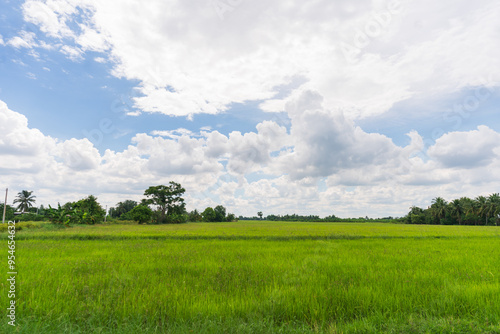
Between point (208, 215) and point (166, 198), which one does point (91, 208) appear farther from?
point (208, 215)

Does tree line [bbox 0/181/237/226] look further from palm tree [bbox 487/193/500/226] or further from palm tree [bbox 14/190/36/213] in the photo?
palm tree [bbox 487/193/500/226]

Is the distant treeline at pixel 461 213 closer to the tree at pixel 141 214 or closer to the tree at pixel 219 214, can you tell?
the tree at pixel 219 214

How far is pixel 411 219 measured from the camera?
75375mm

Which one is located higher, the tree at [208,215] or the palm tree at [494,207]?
the palm tree at [494,207]

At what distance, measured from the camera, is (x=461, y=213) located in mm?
68250

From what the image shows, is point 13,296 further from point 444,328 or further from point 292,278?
point 444,328

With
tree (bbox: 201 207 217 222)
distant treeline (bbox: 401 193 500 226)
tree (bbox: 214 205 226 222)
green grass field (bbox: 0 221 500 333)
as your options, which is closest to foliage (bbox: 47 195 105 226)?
green grass field (bbox: 0 221 500 333)

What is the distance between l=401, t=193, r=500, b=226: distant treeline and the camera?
6253 cm

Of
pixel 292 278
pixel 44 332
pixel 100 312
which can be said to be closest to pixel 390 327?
pixel 292 278

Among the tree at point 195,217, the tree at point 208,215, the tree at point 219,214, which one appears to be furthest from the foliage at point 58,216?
the tree at point 219,214

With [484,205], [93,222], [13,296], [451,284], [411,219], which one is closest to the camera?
[13,296]

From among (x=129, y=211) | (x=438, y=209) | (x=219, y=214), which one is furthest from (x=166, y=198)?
(x=438, y=209)

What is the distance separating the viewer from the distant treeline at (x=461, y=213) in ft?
205

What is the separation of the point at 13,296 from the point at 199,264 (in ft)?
13.3
